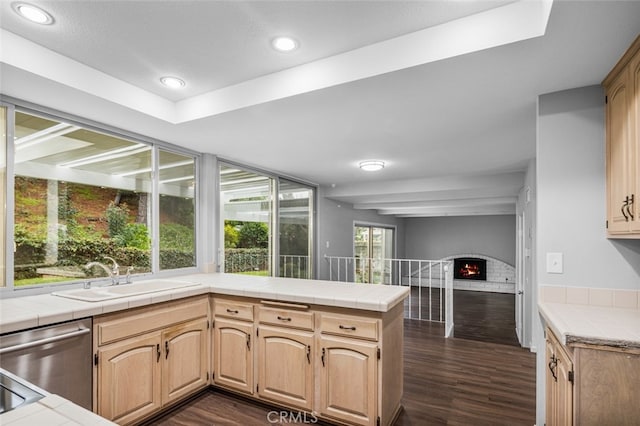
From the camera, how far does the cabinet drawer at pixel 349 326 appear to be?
7.25 feet

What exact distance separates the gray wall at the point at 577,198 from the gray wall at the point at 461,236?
859 centimetres

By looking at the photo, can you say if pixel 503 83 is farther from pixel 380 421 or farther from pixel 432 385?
pixel 432 385

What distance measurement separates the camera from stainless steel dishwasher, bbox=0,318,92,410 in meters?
1.73

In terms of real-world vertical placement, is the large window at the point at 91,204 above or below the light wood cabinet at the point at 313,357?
above

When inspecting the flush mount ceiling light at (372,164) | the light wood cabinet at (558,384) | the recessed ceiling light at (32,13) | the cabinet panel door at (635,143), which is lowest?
the light wood cabinet at (558,384)

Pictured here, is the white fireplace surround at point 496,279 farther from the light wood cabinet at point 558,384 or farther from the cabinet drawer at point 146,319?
the cabinet drawer at point 146,319

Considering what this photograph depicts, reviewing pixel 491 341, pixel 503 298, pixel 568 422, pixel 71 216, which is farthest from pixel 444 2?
pixel 503 298

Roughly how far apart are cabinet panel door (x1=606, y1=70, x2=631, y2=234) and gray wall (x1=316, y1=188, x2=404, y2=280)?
4.71m

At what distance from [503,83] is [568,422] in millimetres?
1813

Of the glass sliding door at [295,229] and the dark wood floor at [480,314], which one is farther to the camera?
the glass sliding door at [295,229]

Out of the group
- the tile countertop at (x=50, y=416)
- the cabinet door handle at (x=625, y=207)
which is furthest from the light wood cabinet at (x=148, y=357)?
the cabinet door handle at (x=625, y=207)

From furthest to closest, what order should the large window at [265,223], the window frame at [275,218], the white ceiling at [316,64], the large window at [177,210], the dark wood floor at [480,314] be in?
the dark wood floor at [480,314]
the large window at [265,223]
the window frame at [275,218]
the large window at [177,210]
the white ceiling at [316,64]

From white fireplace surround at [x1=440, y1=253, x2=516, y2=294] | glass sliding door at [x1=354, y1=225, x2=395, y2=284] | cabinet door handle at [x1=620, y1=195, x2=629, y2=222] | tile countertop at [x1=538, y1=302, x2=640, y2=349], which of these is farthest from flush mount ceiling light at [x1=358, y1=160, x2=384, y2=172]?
white fireplace surround at [x1=440, y1=253, x2=516, y2=294]

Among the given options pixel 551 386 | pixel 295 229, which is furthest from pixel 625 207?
pixel 295 229
